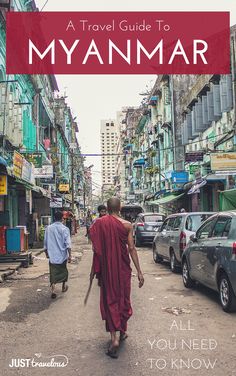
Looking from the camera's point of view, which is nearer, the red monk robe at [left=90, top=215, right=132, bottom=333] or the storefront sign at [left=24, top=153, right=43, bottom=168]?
the red monk robe at [left=90, top=215, right=132, bottom=333]

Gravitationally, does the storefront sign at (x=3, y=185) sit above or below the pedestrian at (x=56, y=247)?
above

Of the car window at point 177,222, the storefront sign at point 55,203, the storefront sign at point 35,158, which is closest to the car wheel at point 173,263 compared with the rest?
the car window at point 177,222

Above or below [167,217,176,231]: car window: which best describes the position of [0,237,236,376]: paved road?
below

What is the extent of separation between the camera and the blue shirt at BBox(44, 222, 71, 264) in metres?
9.97

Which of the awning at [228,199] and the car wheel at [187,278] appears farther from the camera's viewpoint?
the awning at [228,199]

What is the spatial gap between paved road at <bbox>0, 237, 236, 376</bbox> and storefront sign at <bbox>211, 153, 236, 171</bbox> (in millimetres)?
9686

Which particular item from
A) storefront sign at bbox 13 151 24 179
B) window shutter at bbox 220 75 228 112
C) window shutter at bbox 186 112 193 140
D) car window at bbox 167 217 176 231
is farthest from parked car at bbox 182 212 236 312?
window shutter at bbox 186 112 193 140

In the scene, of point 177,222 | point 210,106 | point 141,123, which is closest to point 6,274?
point 177,222

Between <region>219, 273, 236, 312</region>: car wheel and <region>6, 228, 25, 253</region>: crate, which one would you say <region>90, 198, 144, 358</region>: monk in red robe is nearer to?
<region>219, 273, 236, 312</region>: car wheel

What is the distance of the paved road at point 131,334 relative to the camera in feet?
17.5

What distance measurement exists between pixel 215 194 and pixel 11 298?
2008 centimetres

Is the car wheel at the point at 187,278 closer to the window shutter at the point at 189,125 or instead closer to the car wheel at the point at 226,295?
the car wheel at the point at 226,295

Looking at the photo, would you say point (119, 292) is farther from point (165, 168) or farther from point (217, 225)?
point (165, 168)

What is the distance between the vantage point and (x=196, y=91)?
29.7 metres
